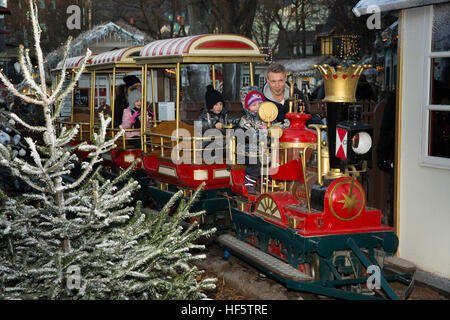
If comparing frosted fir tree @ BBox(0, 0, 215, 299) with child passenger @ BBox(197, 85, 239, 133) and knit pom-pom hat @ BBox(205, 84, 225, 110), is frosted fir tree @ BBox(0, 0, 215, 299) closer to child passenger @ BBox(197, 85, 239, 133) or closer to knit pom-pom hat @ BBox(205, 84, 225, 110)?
child passenger @ BBox(197, 85, 239, 133)

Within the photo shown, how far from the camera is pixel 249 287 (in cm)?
616

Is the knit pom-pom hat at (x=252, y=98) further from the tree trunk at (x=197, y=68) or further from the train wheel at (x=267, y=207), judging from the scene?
the tree trunk at (x=197, y=68)

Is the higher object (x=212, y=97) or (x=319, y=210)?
(x=212, y=97)

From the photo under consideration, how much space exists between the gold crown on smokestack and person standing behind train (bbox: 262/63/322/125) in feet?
4.00

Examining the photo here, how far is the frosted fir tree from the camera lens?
134 inches

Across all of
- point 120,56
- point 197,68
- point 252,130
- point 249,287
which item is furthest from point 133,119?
point 197,68

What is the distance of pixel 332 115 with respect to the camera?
5.32 m

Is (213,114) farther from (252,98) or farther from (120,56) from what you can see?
(120,56)

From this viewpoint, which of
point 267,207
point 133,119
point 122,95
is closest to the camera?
point 267,207

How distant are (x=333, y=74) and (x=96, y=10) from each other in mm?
43022

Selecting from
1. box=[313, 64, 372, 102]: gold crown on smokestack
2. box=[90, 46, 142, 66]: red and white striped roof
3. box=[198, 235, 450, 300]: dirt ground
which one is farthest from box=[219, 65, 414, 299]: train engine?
box=[90, 46, 142, 66]: red and white striped roof

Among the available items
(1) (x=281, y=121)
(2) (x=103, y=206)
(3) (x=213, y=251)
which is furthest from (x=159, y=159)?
(2) (x=103, y=206)

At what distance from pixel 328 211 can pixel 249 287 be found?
1413 mm
